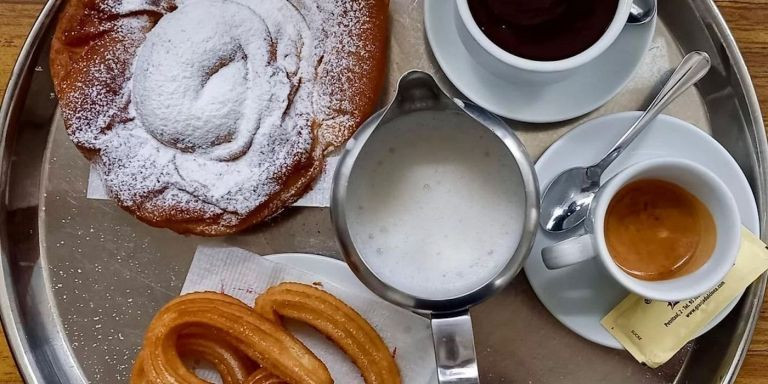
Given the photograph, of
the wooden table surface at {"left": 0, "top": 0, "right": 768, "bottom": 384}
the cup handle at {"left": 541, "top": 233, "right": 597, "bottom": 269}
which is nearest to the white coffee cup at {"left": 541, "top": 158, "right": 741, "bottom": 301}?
the cup handle at {"left": 541, "top": 233, "right": 597, "bottom": 269}

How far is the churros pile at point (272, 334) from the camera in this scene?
0.93m

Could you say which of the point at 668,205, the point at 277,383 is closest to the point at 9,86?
the point at 277,383

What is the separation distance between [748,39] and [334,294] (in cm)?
67

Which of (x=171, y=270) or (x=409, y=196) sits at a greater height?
(x=409, y=196)

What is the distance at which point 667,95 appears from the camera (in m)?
0.92

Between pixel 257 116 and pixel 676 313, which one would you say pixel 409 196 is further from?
pixel 676 313

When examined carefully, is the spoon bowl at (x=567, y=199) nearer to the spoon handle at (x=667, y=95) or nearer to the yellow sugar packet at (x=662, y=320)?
the spoon handle at (x=667, y=95)

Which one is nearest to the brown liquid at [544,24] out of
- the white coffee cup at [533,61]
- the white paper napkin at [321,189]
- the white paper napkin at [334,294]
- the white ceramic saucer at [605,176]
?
the white coffee cup at [533,61]

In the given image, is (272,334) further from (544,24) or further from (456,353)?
(544,24)

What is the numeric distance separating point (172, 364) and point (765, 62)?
2.94 ft

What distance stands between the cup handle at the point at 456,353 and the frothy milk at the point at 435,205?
0.04m

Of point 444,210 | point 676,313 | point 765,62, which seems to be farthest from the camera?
point 765,62

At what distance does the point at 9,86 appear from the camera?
3.34 ft

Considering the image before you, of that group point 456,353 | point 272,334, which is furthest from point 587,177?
point 272,334
